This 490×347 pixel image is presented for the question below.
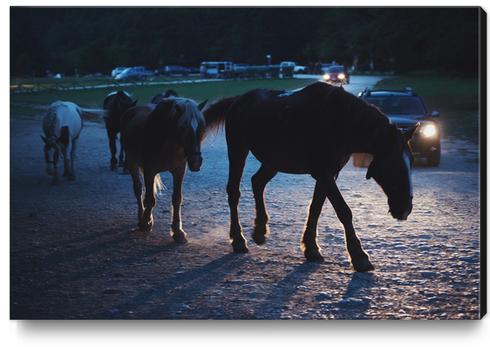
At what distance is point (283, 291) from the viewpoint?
4910 mm

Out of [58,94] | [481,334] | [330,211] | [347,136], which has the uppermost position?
[58,94]

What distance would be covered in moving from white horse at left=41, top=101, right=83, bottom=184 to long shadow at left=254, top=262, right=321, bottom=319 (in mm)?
3818

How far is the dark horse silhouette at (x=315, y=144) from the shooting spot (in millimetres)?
5098

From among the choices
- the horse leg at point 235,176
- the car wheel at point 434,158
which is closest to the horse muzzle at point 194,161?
the horse leg at point 235,176

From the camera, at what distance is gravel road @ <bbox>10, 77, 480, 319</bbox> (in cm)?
480

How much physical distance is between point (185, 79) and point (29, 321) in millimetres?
2824

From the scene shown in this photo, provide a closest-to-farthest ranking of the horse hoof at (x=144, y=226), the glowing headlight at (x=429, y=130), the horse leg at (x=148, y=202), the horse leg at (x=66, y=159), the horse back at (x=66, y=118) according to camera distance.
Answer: the horse leg at (x=148, y=202), the horse hoof at (x=144, y=226), the horse back at (x=66, y=118), the horse leg at (x=66, y=159), the glowing headlight at (x=429, y=130)

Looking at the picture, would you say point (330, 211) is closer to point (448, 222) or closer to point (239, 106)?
point (448, 222)

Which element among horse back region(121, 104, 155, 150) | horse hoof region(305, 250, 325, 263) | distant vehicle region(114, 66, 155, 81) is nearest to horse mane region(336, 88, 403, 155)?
horse hoof region(305, 250, 325, 263)

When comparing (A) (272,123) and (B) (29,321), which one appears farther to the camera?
(A) (272,123)

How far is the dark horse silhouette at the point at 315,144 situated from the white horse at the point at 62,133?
2.70m

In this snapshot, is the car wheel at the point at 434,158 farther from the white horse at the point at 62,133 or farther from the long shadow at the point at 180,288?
the long shadow at the point at 180,288

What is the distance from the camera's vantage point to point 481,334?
5.21 metres

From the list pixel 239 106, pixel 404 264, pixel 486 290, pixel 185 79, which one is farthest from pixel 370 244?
pixel 185 79
